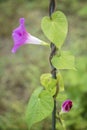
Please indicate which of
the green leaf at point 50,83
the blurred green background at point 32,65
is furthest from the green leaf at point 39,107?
the blurred green background at point 32,65

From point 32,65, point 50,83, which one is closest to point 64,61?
point 50,83

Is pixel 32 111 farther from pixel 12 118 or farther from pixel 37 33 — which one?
pixel 37 33

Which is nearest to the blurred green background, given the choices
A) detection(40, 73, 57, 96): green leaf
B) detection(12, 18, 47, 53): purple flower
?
detection(40, 73, 57, 96): green leaf

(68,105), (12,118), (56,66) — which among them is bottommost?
(12,118)

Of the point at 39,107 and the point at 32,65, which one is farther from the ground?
the point at 39,107

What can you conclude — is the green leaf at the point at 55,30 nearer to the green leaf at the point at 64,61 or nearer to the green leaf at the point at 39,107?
the green leaf at the point at 64,61

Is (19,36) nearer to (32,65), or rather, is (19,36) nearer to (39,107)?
(39,107)

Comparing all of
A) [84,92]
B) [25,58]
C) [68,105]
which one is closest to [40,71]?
[25,58]
